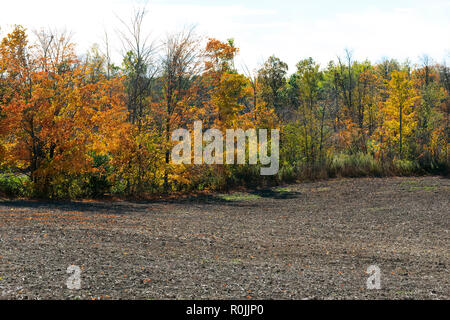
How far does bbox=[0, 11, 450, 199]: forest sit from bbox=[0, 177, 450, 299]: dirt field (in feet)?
6.38

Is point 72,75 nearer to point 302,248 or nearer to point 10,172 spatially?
point 10,172

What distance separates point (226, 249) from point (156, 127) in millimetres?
10436

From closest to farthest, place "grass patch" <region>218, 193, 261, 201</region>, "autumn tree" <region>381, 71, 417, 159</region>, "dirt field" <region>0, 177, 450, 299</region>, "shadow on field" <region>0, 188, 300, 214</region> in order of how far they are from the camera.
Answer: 1. "dirt field" <region>0, 177, 450, 299</region>
2. "shadow on field" <region>0, 188, 300, 214</region>
3. "grass patch" <region>218, 193, 261, 201</region>
4. "autumn tree" <region>381, 71, 417, 159</region>

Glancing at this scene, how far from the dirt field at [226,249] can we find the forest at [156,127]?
1.95 meters

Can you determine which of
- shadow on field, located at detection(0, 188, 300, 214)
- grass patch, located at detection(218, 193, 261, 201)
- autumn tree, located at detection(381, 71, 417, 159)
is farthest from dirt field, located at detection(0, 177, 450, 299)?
autumn tree, located at detection(381, 71, 417, 159)

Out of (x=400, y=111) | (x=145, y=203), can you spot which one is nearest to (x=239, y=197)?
(x=145, y=203)

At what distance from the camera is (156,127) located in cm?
1780

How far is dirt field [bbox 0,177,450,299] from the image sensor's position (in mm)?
5449

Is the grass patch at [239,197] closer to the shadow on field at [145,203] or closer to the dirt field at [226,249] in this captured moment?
the shadow on field at [145,203]

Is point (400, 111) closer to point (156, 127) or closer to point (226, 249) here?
point (156, 127)

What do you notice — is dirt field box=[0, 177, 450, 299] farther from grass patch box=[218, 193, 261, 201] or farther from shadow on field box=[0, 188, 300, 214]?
A: grass patch box=[218, 193, 261, 201]

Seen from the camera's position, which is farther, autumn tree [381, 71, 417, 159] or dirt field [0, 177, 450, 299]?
autumn tree [381, 71, 417, 159]

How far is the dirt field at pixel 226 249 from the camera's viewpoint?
5.45 m

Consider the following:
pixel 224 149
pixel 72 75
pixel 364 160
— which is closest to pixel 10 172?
pixel 72 75
